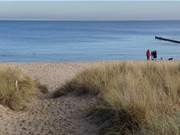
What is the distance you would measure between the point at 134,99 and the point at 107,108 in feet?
2.17

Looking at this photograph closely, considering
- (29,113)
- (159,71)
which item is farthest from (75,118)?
(159,71)

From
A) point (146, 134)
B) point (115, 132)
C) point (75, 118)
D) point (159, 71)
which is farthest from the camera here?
point (159, 71)

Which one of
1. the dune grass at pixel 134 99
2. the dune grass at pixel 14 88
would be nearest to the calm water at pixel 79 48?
the dune grass at pixel 14 88

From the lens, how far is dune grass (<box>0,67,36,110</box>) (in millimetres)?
10805

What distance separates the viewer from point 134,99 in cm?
882

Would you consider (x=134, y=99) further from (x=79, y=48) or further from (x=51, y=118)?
(x=79, y=48)

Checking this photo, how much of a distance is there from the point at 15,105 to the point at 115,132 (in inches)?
124

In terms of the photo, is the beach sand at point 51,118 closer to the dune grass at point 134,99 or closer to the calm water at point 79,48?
the dune grass at point 134,99

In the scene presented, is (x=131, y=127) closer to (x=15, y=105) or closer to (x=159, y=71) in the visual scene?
(x=15, y=105)

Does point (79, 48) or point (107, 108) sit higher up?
point (107, 108)

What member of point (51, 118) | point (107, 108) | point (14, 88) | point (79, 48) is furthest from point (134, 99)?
point (79, 48)

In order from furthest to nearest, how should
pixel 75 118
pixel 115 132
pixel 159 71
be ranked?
pixel 159 71, pixel 75 118, pixel 115 132

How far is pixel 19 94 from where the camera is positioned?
37.2ft

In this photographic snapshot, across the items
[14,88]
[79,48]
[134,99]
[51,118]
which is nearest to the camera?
[134,99]
